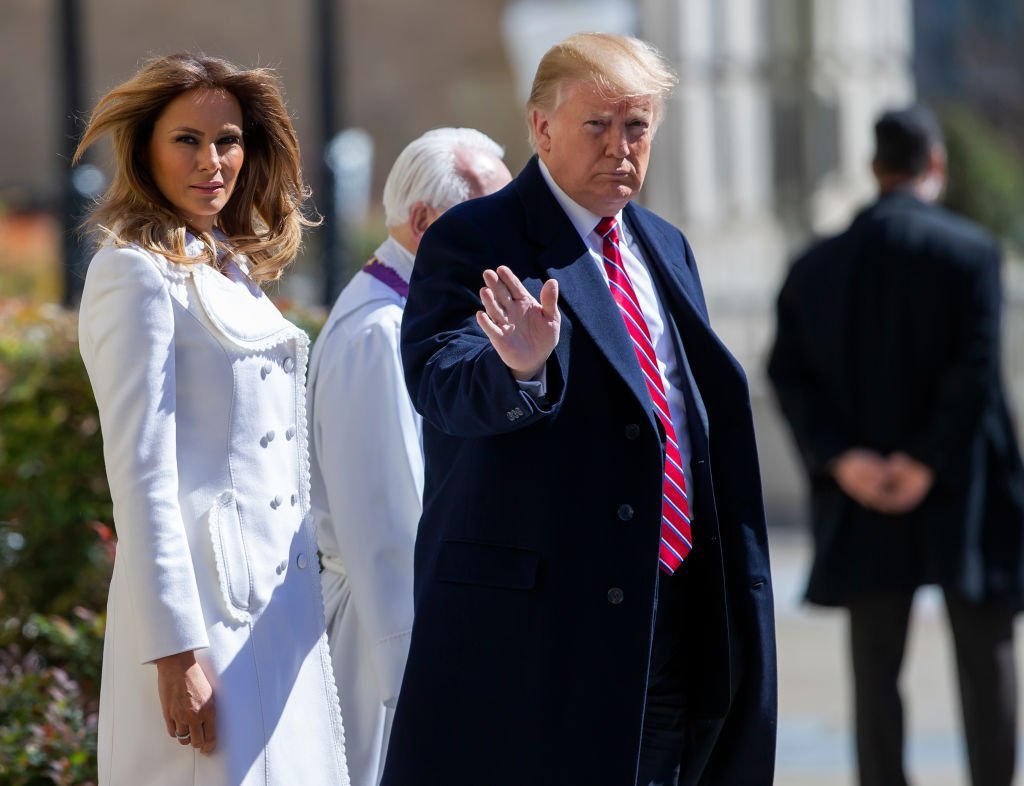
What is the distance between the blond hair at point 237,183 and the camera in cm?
290

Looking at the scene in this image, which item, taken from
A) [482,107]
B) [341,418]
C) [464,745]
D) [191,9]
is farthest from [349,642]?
[191,9]

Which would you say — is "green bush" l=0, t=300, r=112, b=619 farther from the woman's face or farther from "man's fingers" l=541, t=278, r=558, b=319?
"man's fingers" l=541, t=278, r=558, b=319

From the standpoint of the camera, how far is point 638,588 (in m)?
2.82

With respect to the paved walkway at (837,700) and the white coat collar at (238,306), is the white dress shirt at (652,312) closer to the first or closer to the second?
the white coat collar at (238,306)

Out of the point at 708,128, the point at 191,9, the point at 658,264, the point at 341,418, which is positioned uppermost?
the point at 191,9

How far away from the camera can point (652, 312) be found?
3.04 m

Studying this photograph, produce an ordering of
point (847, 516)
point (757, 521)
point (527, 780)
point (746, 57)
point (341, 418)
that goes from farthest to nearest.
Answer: point (746, 57)
point (847, 516)
point (341, 418)
point (757, 521)
point (527, 780)

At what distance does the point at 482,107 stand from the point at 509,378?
1830 cm

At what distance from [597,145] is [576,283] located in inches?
9.5

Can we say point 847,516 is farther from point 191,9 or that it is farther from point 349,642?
point 191,9

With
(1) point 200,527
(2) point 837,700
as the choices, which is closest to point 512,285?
(1) point 200,527

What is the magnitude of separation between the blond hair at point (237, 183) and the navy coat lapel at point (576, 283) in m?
0.47

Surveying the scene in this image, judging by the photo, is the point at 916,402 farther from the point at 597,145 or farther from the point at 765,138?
the point at 765,138

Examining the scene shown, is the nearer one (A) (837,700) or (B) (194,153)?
(B) (194,153)
